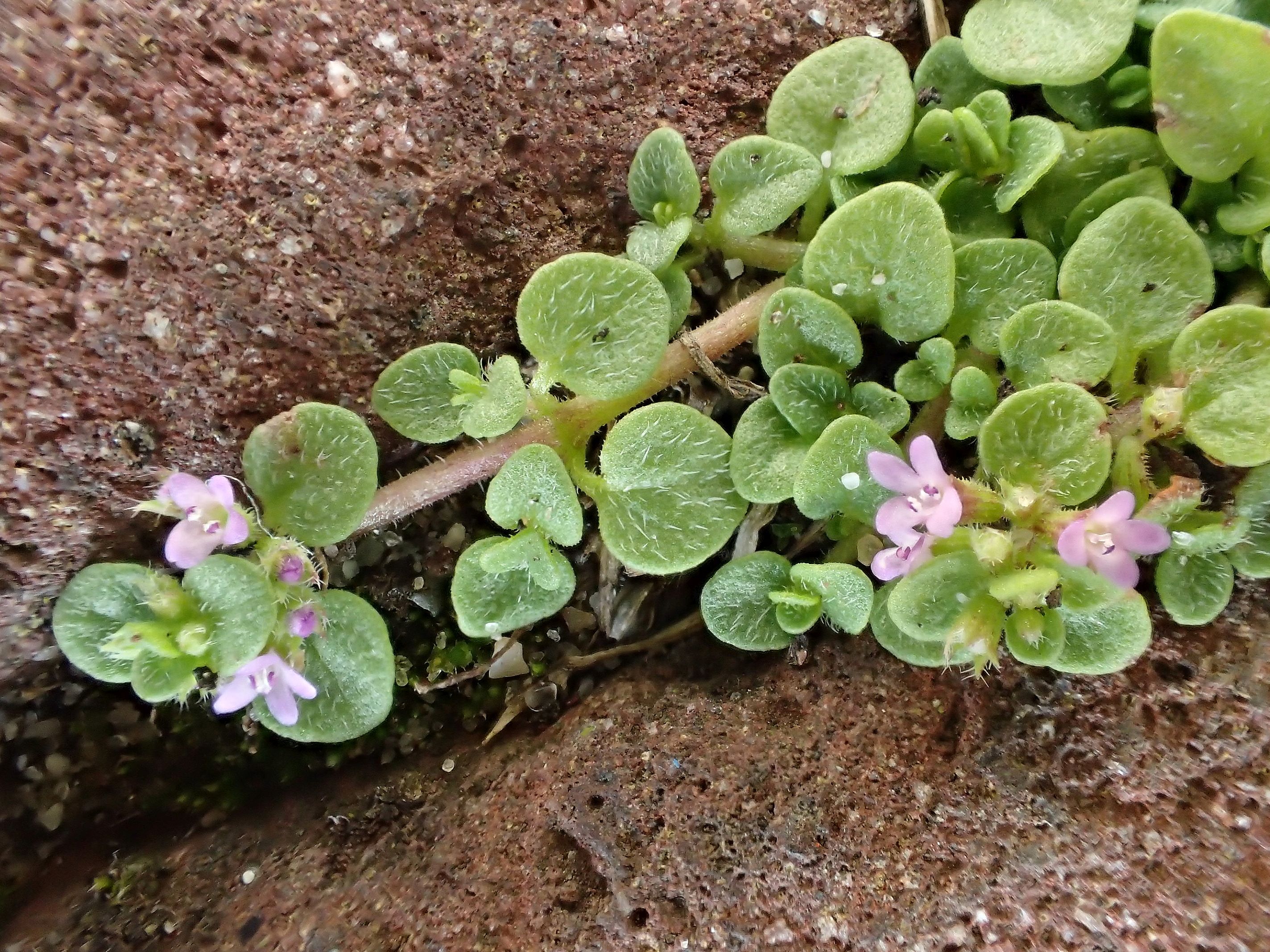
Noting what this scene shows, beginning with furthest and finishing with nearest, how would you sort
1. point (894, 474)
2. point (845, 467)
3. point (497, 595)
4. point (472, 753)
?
1. point (472, 753)
2. point (497, 595)
3. point (845, 467)
4. point (894, 474)

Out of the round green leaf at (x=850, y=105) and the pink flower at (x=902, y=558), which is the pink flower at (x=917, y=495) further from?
the round green leaf at (x=850, y=105)

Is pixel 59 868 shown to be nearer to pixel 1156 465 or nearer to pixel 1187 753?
pixel 1187 753

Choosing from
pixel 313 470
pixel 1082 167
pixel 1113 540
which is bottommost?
pixel 1113 540

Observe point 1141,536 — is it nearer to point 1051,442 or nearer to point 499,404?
point 1051,442

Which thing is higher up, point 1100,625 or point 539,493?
point 539,493

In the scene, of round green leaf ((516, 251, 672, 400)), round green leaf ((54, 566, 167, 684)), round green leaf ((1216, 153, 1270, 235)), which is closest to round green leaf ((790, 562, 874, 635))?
round green leaf ((516, 251, 672, 400))

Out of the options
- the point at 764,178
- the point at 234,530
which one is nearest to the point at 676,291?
the point at 764,178

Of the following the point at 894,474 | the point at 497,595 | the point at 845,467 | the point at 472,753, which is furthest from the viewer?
the point at 472,753
